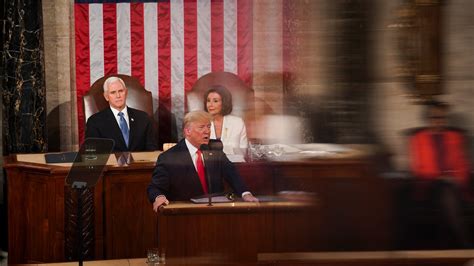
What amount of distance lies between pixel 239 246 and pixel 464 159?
0.25 metres

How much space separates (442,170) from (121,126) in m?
8.70

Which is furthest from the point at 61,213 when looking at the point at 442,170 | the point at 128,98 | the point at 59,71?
the point at 442,170

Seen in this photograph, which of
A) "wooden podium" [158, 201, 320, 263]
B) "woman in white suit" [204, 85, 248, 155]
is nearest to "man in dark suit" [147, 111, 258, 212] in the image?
"woman in white suit" [204, 85, 248, 155]

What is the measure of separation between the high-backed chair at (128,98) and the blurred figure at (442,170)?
9.54 m

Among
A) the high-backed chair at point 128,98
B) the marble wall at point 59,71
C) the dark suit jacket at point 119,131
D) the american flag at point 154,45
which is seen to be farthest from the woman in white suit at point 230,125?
the marble wall at point 59,71

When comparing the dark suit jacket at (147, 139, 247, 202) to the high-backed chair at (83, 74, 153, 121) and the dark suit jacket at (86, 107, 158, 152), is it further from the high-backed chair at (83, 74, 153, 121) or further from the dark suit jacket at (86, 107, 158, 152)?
the high-backed chair at (83, 74, 153, 121)

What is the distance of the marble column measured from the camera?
9.98 m

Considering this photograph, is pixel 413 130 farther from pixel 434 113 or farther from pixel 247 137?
pixel 247 137

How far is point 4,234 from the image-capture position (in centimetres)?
1010

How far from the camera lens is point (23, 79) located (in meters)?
10.1

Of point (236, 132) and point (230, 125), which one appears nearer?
point (236, 132)

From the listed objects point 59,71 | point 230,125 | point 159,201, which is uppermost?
point 59,71

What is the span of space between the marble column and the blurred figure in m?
9.70

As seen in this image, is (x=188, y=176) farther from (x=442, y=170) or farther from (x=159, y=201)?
(x=442, y=170)
